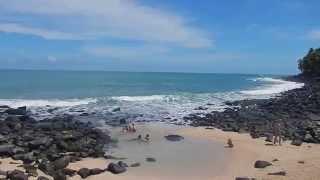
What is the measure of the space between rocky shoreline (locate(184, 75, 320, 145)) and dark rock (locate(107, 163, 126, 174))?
9616mm

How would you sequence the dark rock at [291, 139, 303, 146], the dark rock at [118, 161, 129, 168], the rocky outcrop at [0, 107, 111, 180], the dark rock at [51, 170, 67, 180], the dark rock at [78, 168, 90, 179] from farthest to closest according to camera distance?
the dark rock at [291, 139, 303, 146] → the dark rock at [118, 161, 129, 168] → the rocky outcrop at [0, 107, 111, 180] → the dark rock at [78, 168, 90, 179] → the dark rock at [51, 170, 67, 180]

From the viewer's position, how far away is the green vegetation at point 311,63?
8985cm

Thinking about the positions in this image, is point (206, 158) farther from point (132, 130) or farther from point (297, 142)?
point (132, 130)

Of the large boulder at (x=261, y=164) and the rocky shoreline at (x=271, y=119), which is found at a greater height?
the rocky shoreline at (x=271, y=119)

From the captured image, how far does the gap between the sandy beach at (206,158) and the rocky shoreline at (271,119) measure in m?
1.72

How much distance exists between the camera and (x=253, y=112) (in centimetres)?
3619

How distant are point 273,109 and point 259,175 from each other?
2188cm

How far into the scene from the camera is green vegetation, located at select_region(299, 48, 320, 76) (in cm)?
8985

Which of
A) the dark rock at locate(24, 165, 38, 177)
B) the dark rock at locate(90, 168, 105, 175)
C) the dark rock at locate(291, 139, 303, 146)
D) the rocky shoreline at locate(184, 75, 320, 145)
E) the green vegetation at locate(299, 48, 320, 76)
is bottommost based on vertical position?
the dark rock at locate(90, 168, 105, 175)

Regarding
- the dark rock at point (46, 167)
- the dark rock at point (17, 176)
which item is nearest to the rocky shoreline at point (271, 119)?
the dark rock at point (46, 167)

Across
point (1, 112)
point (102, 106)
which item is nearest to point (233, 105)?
point (102, 106)

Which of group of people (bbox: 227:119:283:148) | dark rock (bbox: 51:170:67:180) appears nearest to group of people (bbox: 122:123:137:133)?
group of people (bbox: 227:119:283:148)

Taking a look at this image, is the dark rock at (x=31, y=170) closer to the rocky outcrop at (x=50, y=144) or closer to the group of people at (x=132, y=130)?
the rocky outcrop at (x=50, y=144)

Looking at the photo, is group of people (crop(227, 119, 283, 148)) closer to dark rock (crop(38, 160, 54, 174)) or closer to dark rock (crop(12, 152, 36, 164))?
dark rock (crop(38, 160, 54, 174))
